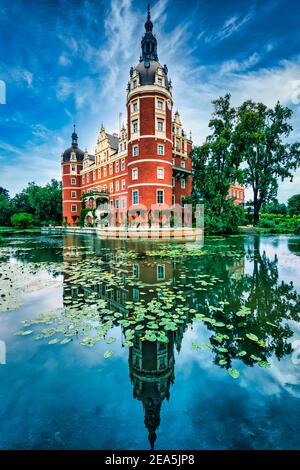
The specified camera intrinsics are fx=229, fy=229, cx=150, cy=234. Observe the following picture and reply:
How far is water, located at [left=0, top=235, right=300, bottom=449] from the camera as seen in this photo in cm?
174

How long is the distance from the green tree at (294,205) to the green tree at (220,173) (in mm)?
37452

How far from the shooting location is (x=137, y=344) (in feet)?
9.67

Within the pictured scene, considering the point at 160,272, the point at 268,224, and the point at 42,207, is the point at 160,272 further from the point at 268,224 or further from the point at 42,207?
the point at 42,207

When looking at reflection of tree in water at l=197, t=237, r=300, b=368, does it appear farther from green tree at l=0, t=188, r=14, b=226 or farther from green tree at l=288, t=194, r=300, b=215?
green tree at l=0, t=188, r=14, b=226

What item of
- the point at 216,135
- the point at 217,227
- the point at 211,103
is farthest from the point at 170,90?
the point at 217,227

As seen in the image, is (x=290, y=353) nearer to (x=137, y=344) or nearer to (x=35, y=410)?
(x=137, y=344)

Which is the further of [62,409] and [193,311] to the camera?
[193,311]

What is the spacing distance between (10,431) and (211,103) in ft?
100

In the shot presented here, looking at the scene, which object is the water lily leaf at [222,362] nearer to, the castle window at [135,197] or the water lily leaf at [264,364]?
the water lily leaf at [264,364]

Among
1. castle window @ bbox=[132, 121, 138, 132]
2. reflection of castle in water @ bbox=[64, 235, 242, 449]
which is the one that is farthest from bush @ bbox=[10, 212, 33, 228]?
reflection of castle in water @ bbox=[64, 235, 242, 449]

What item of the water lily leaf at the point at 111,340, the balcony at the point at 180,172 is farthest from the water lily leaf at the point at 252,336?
the balcony at the point at 180,172

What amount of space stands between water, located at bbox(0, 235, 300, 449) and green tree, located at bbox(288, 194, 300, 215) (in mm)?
58637

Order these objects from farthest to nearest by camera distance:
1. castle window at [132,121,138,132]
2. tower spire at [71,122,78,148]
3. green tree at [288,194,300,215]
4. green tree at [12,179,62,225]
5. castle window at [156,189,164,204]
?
green tree at [288,194,300,215] → green tree at [12,179,62,225] → tower spire at [71,122,78,148] → castle window at [132,121,138,132] → castle window at [156,189,164,204]

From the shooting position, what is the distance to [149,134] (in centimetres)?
2419
